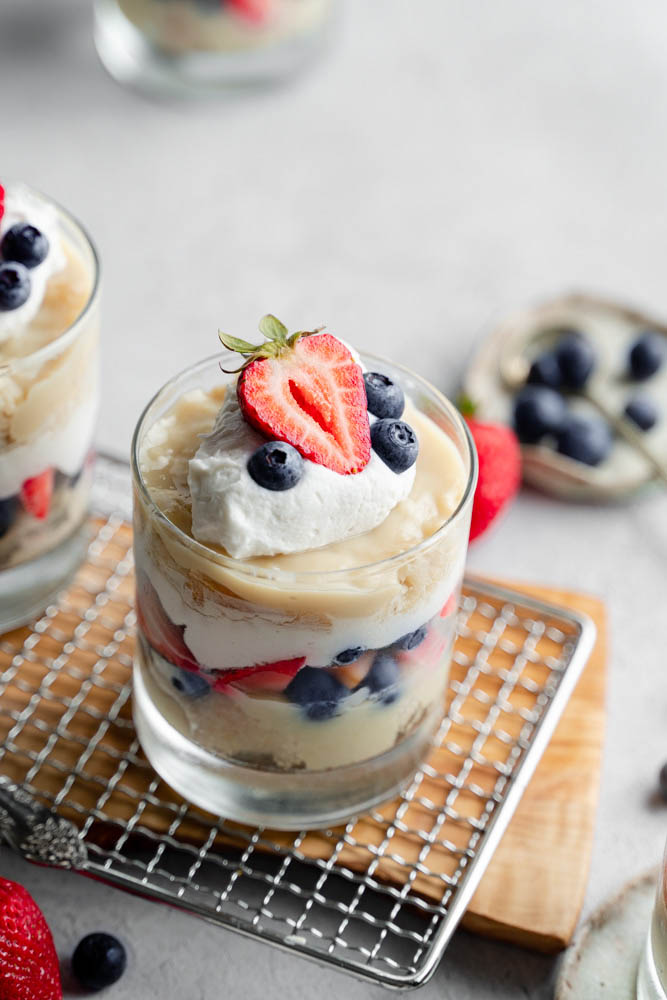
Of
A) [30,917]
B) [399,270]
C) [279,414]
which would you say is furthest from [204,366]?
[399,270]

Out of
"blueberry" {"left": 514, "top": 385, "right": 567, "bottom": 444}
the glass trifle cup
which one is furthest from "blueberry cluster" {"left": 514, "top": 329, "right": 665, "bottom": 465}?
the glass trifle cup

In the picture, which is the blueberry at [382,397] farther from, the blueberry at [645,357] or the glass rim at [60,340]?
the blueberry at [645,357]

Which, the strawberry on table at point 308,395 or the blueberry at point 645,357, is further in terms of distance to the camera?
the blueberry at point 645,357

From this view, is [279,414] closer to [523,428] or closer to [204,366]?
[204,366]

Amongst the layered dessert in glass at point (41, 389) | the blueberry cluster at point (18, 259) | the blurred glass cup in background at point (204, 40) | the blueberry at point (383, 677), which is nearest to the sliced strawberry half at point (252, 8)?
the blurred glass cup in background at point (204, 40)

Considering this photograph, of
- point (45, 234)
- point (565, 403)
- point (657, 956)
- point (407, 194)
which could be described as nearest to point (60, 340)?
point (45, 234)

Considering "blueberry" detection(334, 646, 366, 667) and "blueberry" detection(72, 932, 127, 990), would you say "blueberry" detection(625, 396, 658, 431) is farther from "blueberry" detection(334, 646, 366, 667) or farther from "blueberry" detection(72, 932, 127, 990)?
"blueberry" detection(72, 932, 127, 990)
